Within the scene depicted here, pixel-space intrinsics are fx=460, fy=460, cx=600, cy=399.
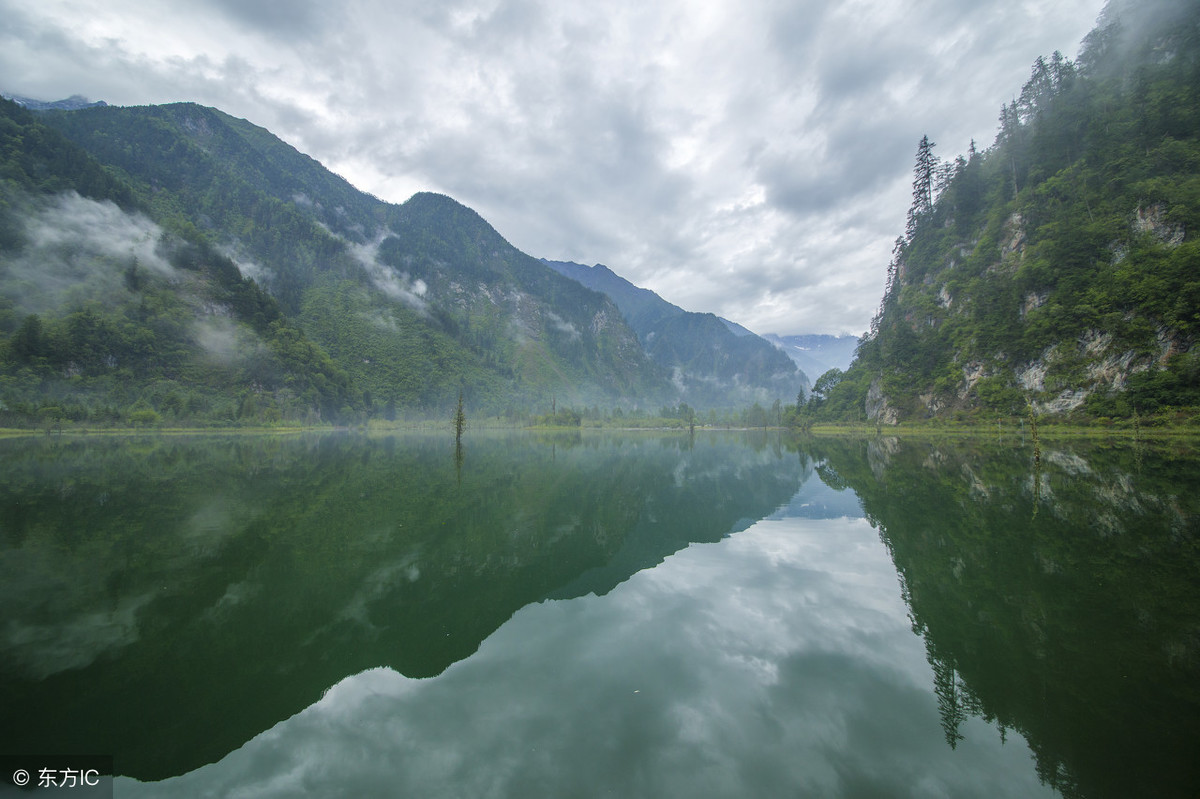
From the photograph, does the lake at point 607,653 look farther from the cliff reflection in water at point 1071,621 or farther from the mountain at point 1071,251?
the mountain at point 1071,251

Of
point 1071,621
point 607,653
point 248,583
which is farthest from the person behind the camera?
point 248,583

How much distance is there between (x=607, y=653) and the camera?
7.16m

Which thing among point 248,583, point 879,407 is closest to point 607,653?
A: point 248,583

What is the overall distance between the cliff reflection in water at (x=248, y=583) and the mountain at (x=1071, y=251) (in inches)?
2686

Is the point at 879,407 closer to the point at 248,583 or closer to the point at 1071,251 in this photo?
the point at 1071,251

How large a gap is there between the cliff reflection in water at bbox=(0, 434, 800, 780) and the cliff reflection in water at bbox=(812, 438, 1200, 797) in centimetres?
640

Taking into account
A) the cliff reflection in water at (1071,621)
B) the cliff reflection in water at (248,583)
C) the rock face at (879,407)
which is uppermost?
the rock face at (879,407)

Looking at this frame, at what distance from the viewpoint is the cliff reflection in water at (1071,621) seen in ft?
14.6

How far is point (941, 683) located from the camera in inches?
239

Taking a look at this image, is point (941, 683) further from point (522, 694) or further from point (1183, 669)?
point (522, 694)

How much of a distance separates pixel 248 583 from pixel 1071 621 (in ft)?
48.8

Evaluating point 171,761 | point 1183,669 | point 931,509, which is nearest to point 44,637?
point 171,761

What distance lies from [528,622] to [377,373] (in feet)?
630

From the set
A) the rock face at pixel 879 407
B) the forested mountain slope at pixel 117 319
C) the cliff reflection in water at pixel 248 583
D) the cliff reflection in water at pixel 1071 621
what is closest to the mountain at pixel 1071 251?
the rock face at pixel 879 407
